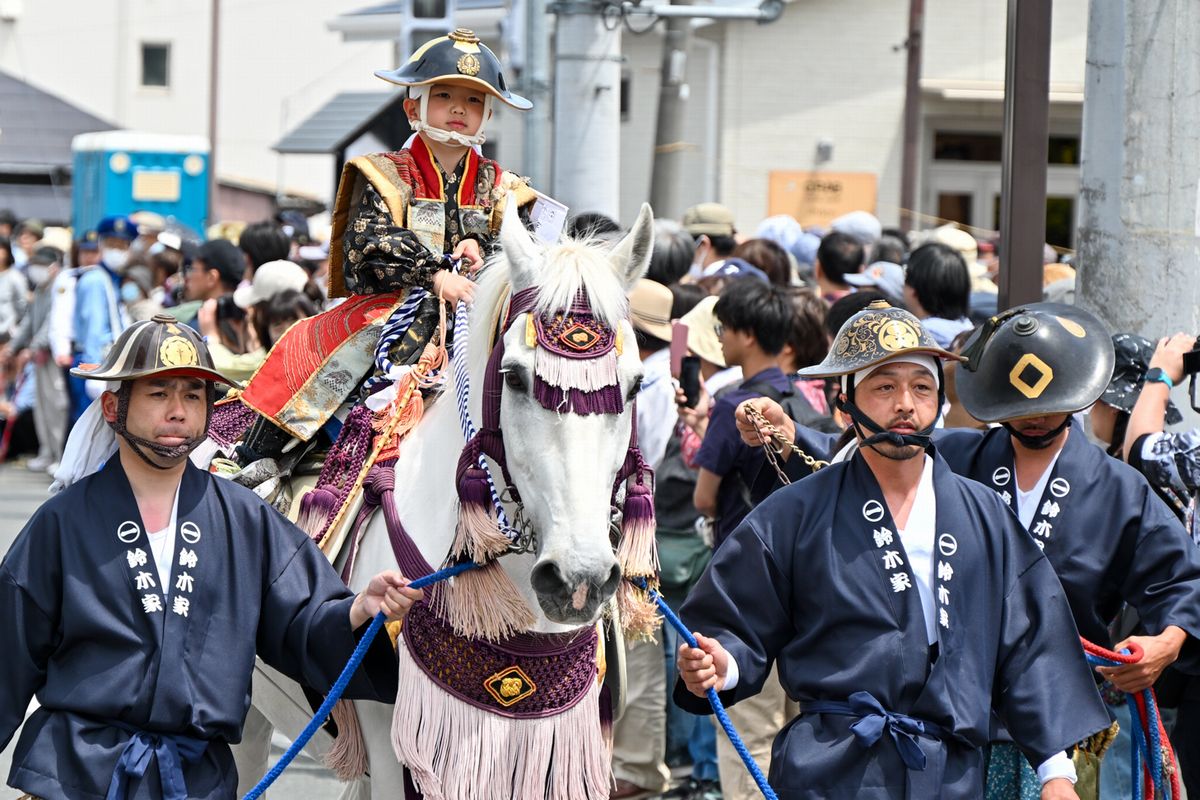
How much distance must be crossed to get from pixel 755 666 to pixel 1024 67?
3121mm

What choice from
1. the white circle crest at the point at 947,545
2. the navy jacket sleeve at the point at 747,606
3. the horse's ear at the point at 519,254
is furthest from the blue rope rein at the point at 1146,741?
the horse's ear at the point at 519,254

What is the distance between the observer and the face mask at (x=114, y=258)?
13977mm

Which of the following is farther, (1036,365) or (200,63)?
(200,63)

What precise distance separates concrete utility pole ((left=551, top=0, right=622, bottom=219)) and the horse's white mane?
5.82 meters

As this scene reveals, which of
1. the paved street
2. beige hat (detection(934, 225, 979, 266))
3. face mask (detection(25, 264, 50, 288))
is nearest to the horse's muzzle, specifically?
the paved street

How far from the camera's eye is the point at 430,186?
4883mm

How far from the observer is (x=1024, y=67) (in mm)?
5965

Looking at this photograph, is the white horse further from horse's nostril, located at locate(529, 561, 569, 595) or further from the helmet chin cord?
the helmet chin cord

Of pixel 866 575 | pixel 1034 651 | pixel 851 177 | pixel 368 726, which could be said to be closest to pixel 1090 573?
pixel 1034 651

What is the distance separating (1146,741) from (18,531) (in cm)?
785

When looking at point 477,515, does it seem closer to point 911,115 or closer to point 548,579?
point 548,579

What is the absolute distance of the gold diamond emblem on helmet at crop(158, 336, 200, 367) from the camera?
367 centimetres

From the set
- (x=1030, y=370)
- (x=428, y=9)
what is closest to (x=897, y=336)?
(x=1030, y=370)

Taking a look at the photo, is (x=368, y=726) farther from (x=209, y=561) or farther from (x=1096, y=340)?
(x=1096, y=340)
